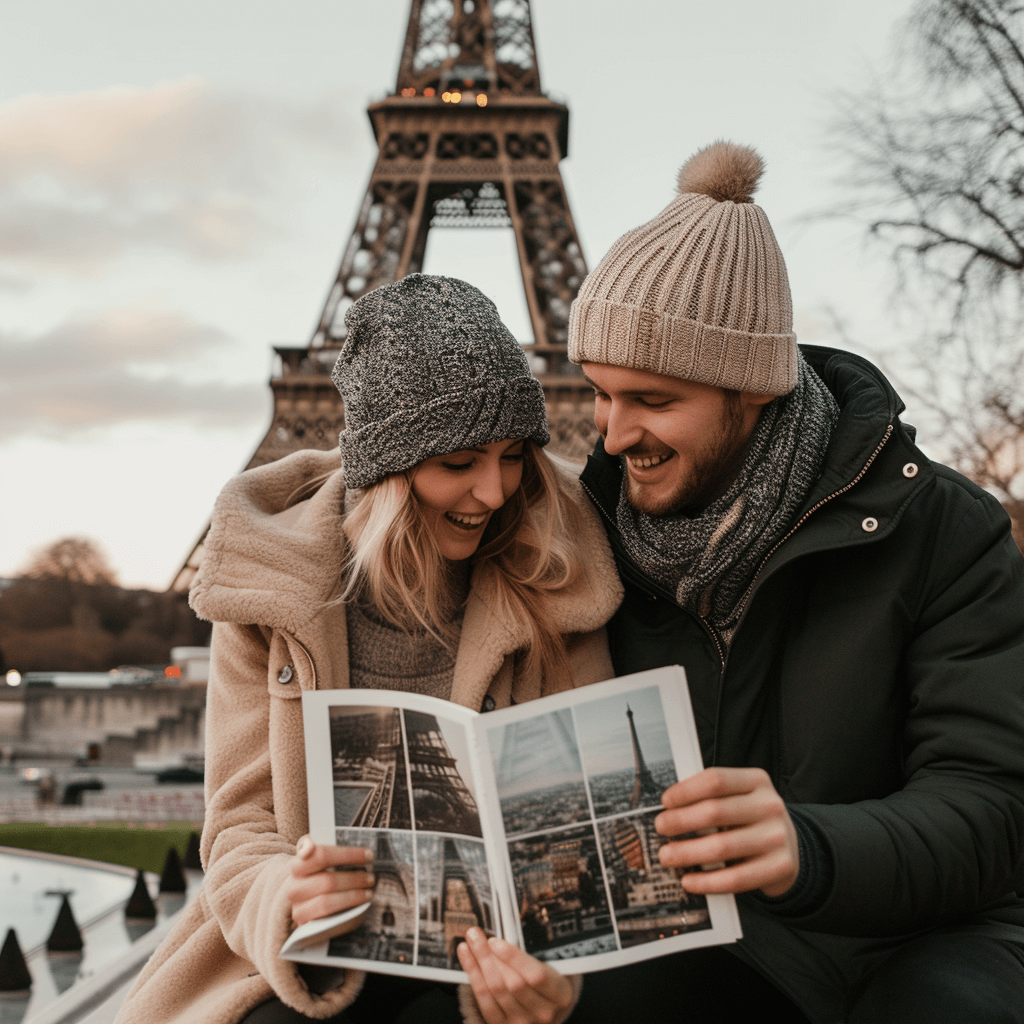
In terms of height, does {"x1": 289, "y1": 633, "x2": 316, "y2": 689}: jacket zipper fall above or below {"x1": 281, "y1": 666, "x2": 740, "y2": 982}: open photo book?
above

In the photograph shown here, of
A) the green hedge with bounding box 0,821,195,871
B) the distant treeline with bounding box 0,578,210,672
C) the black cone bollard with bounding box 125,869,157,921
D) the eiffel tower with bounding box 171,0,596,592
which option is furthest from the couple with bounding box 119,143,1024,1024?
the distant treeline with bounding box 0,578,210,672

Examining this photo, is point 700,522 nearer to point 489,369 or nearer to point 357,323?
point 489,369

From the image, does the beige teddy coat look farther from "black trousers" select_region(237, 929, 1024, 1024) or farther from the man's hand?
the man's hand

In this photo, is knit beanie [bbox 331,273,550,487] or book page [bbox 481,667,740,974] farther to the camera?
knit beanie [bbox 331,273,550,487]

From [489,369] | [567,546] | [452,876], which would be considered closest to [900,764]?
[567,546]

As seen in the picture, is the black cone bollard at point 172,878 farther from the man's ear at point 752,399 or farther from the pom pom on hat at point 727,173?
the pom pom on hat at point 727,173

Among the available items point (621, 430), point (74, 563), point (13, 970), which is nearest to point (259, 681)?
point (621, 430)

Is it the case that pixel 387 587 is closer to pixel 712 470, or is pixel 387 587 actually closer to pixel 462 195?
pixel 712 470
